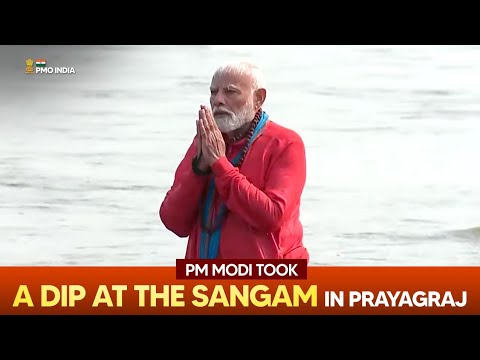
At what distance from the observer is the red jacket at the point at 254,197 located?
44.5 ft

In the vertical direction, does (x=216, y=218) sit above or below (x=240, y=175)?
below

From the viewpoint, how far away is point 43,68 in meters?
14.5

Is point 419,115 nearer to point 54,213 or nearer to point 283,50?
point 283,50

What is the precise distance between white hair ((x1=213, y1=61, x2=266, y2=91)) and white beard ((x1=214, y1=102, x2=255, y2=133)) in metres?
0.15

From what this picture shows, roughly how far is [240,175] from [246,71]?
0.70 metres

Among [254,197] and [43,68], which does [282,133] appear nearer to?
[254,197]

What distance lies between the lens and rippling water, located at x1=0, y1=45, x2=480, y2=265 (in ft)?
47.5

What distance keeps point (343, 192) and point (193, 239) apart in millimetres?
1171

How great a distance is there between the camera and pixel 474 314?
14.4m

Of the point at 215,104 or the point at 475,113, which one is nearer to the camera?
the point at 215,104

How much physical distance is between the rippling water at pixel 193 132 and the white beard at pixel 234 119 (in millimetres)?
729

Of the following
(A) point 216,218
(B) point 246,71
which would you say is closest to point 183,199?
(A) point 216,218

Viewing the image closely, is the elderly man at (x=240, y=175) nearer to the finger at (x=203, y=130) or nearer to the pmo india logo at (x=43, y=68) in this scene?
the finger at (x=203, y=130)

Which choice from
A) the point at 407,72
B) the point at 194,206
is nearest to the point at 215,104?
the point at 194,206
